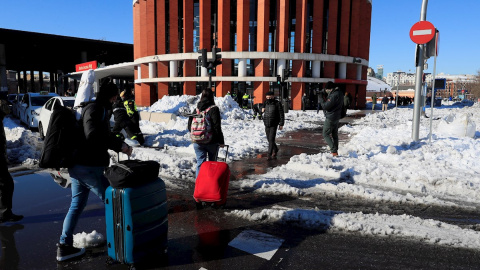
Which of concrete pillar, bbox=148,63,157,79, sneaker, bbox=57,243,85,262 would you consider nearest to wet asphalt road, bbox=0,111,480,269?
sneaker, bbox=57,243,85,262

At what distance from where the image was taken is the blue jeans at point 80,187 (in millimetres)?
3459

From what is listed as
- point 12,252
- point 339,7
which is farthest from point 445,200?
point 339,7

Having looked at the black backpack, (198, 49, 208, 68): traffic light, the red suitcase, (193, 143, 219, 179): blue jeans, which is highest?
(198, 49, 208, 68): traffic light

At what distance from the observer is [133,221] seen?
3.24m

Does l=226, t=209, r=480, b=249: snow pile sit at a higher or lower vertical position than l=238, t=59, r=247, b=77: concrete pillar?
lower

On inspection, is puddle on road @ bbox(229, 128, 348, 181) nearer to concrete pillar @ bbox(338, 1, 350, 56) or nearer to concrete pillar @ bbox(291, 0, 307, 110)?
concrete pillar @ bbox(291, 0, 307, 110)

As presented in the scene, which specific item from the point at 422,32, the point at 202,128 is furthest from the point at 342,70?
the point at 202,128

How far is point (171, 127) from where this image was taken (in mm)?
15523

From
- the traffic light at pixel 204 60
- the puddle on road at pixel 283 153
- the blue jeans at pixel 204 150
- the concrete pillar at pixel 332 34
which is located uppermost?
the concrete pillar at pixel 332 34

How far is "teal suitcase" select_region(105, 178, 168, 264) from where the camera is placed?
10.6 feet

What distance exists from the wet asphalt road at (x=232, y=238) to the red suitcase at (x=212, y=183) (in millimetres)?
256

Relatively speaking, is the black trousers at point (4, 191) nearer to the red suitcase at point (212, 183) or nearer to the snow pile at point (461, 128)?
the red suitcase at point (212, 183)

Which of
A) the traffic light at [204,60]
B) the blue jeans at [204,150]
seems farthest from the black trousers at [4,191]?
the traffic light at [204,60]

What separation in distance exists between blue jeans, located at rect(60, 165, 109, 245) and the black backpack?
14cm
